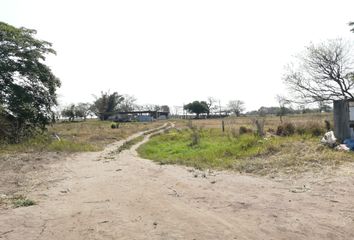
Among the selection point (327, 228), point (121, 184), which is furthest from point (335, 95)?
point (327, 228)

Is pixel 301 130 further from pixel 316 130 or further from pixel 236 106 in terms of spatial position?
pixel 236 106

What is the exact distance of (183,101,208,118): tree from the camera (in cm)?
11039

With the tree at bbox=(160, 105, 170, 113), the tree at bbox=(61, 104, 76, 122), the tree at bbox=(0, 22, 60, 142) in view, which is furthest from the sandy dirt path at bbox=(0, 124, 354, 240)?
the tree at bbox=(160, 105, 170, 113)

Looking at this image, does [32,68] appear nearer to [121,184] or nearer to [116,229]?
[121,184]

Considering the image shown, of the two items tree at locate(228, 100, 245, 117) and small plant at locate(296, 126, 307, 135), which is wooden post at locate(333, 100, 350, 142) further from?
tree at locate(228, 100, 245, 117)

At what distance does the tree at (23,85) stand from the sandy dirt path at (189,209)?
53.8 feet

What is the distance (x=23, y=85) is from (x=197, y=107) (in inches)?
3323

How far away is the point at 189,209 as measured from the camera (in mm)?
7387

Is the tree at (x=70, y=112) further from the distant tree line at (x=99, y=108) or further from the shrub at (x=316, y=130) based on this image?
the shrub at (x=316, y=130)

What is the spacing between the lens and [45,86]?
29203mm

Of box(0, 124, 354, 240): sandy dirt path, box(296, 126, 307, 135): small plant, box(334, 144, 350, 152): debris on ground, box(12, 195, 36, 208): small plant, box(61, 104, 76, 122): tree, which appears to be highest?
box(61, 104, 76, 122): tree

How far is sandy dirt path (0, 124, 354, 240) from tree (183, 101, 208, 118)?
326 feet

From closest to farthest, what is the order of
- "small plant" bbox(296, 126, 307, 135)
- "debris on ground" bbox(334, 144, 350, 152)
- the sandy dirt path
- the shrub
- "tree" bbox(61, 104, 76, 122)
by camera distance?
the sandy dirt path
"debris on ground" bbox(334, 144, 350, 152)
the shrub
"small plant" bbox(296, 126, 307, 135)
"tree" bbox(61, 104, 76, 122)

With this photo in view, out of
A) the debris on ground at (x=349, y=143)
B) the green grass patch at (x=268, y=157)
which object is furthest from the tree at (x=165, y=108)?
the debris on ground at (x=349, y=143)
